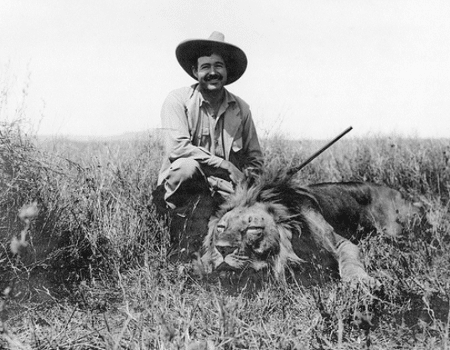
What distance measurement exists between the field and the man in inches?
16.8

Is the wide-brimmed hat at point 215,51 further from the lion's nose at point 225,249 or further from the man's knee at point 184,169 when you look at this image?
the lion's nose at point 225,249

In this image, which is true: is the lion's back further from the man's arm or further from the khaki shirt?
the khaki shirt

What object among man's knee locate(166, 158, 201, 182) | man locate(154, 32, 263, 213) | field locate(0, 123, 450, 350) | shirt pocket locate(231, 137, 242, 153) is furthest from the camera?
shirt pocket locate(231, 137, 242, 153)

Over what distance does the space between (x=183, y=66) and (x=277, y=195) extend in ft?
6.00

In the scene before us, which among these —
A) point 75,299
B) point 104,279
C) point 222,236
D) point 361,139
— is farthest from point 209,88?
point 361,139

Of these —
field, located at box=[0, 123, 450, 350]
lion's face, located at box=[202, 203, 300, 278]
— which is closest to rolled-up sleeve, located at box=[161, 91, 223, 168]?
field, located at box=[0, 123, 450, 350]

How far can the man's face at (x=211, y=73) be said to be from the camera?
14.4 feet

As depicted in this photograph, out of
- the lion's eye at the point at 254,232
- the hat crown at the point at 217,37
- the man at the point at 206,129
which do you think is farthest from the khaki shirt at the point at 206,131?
the lion's eye at the point at 254,232

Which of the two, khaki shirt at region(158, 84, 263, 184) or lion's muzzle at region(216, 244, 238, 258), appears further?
khaki shirt at region(158, 84, 263, 184)

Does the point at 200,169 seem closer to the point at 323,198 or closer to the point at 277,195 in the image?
the point at 277,195

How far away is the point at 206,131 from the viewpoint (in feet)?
14.9

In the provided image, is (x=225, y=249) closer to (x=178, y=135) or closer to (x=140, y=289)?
(x=140, y=289)

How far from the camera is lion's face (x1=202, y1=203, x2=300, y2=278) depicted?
3.19 meters

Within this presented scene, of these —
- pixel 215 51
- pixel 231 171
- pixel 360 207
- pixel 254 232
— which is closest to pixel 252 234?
pixel 254 232
